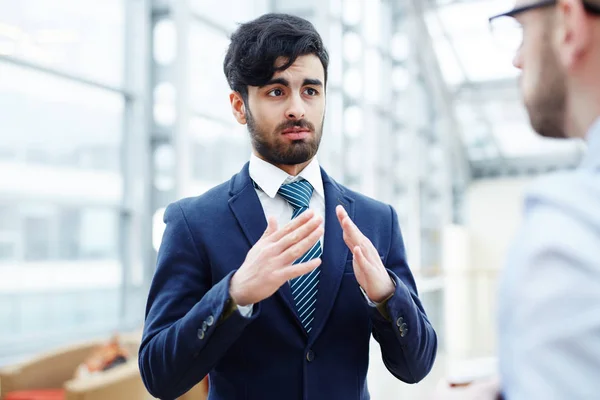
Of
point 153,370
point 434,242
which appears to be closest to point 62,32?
point 153,370

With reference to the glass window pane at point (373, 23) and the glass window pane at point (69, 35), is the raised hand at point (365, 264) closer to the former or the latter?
the glass window pane at point (69, 35)

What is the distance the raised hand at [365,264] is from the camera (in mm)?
1187

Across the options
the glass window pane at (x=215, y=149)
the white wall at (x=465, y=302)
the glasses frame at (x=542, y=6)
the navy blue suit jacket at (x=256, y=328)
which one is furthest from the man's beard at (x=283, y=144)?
the white wall at (x=465, y=302)

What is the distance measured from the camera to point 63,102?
4.05 metres

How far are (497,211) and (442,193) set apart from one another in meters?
2.44

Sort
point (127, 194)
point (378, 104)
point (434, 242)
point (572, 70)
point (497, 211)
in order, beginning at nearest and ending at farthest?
point (572, 70) < point (127, 194) < point (378, 104) < point (434, 242) < point (497, 211)

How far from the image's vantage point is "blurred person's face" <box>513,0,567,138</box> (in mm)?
631

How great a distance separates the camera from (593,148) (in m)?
0.57

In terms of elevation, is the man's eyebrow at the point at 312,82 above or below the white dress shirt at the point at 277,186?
above

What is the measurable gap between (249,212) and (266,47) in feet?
1.23

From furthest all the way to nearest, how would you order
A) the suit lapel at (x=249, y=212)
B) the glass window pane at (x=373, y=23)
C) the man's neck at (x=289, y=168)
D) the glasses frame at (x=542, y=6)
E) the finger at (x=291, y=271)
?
the glass window pane at (x=373, y=23), the man's neck at (x=289, y=168), the suit lapel at (x=249, y=212), the finger at (x=291, y=271), the glasses frame at (x=542, y=6)

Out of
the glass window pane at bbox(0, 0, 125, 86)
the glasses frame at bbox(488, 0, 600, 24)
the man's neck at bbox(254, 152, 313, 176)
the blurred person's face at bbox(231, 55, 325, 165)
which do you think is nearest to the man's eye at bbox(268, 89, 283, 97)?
the blurred person's face at bbox(231, 55, 325, 165)

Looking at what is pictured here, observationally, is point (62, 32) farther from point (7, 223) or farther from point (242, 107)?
point (242, 107)

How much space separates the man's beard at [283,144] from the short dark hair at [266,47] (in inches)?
3.4
